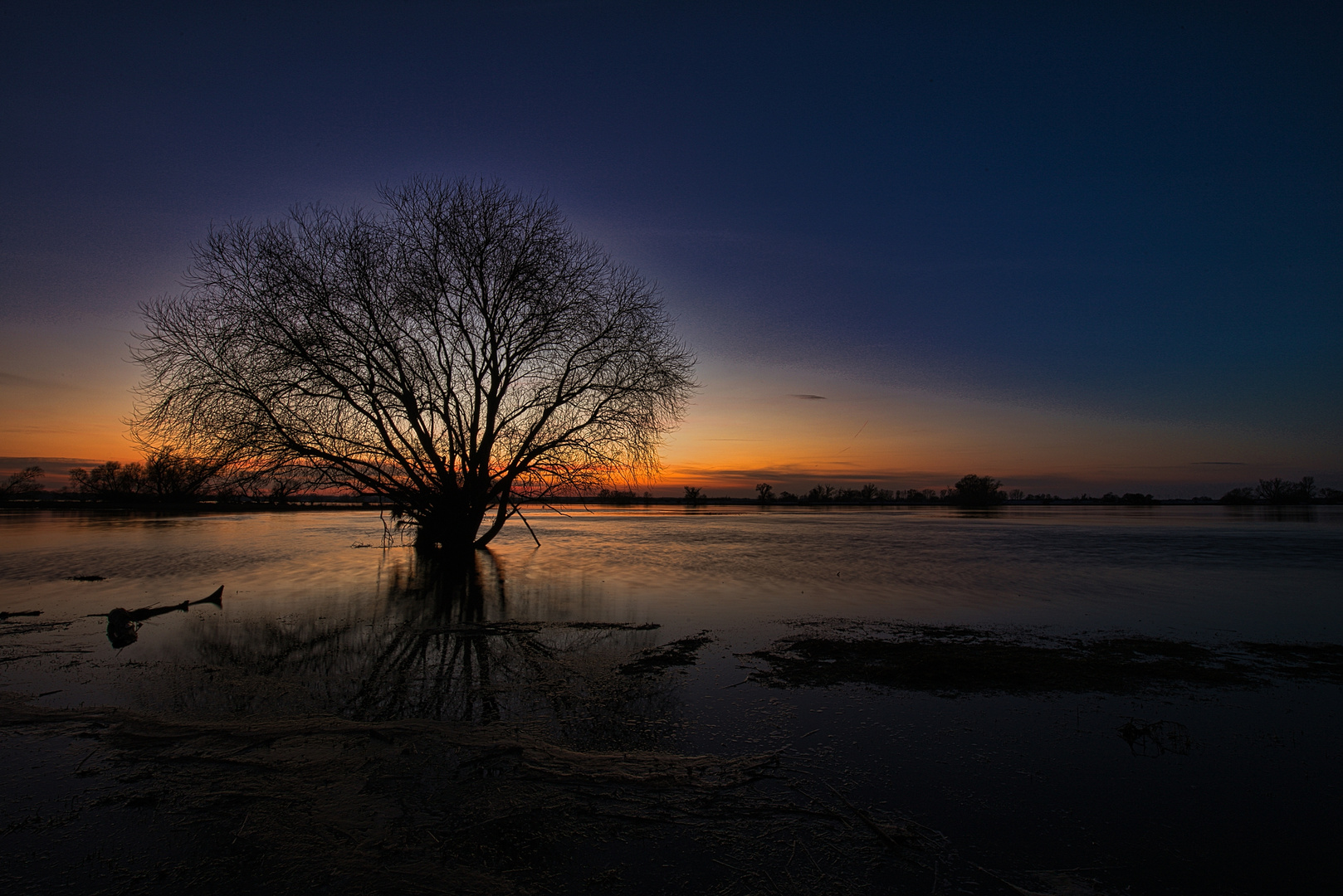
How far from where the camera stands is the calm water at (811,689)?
3943 millimetres

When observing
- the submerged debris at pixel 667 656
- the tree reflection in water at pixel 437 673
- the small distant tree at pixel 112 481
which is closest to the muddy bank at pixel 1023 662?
the submerged debris at pixel 667 656

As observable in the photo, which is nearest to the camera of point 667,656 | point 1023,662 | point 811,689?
point 811,689

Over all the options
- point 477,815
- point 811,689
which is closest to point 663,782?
point 477,815

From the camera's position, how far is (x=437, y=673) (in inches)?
277

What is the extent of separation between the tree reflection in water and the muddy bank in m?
1.81

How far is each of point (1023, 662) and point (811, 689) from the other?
2.87 metres

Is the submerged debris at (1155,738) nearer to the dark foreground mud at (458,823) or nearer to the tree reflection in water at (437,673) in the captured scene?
the dark foreground mud at (458,823)

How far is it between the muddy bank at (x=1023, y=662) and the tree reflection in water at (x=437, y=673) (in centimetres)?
181

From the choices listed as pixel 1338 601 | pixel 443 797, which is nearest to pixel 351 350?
pixel 443 797

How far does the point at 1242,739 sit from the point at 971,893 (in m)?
3.73

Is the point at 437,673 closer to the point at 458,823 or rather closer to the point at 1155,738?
the point at 458,823

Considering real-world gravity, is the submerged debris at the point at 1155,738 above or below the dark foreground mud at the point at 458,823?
below

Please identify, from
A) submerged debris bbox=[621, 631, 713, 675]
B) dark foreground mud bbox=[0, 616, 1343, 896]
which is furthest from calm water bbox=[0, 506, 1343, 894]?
submerged debris bbox=[621, 631, 713, 675]

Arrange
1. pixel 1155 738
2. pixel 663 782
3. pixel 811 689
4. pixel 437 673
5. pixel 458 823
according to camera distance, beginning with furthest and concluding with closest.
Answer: pixel 437 673
pixel 811 689
pixel 1155 738
pixel 663 782
pixel 458 823
